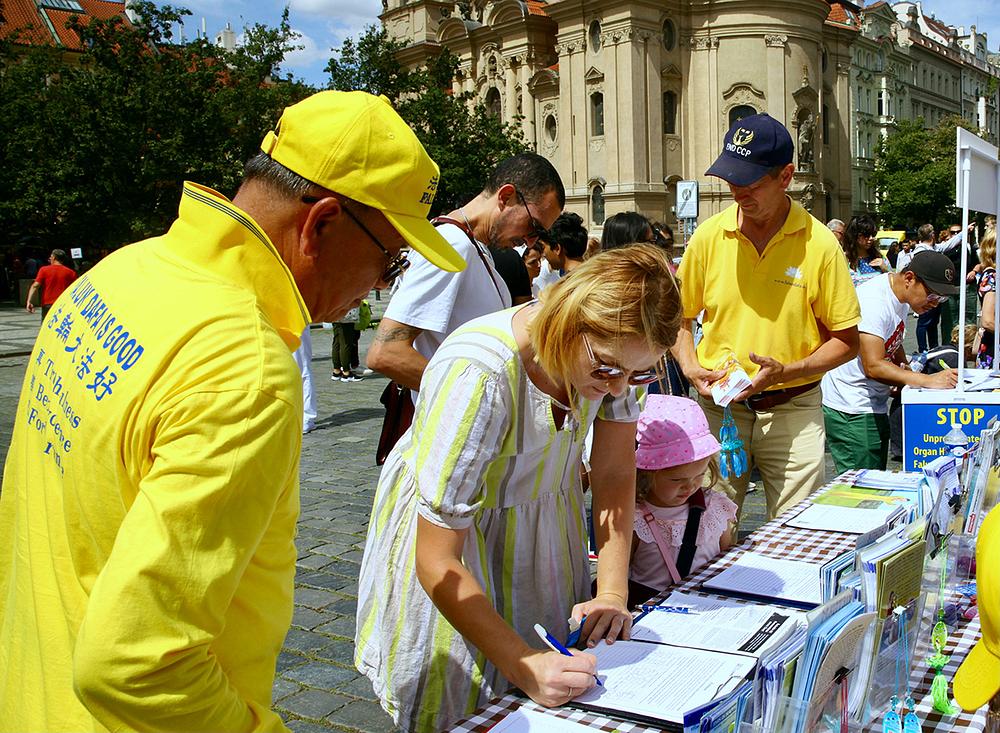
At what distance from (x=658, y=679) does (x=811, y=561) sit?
107 cm

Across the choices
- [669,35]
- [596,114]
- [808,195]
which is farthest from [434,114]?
[808,195]

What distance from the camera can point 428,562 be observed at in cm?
213

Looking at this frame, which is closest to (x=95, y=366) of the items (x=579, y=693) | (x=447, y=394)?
(x=447, y=394)

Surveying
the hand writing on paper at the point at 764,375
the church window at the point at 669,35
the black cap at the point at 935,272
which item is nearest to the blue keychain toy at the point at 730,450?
the hand writing on paper at the point at 764,375

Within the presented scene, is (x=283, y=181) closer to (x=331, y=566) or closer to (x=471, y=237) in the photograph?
(x=471, y=237)

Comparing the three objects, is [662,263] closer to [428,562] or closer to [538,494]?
[538,494]

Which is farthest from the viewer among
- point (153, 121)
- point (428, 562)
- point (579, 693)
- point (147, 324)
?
point (153, 121)

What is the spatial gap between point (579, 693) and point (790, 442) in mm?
2483

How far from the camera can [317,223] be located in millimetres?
1514

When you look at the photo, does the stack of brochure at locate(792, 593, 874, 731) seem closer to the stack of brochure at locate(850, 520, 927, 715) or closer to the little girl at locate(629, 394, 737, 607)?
the stack of brochure at locate(850, 520, 927, 715)

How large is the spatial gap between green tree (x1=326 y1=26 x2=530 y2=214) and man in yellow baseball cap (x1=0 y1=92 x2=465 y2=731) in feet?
130

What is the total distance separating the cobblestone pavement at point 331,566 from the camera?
374 centimetres

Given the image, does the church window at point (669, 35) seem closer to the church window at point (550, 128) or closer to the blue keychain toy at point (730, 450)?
the church window at point (550, 128)

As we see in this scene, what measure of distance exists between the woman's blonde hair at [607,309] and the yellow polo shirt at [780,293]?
2.10 meters
